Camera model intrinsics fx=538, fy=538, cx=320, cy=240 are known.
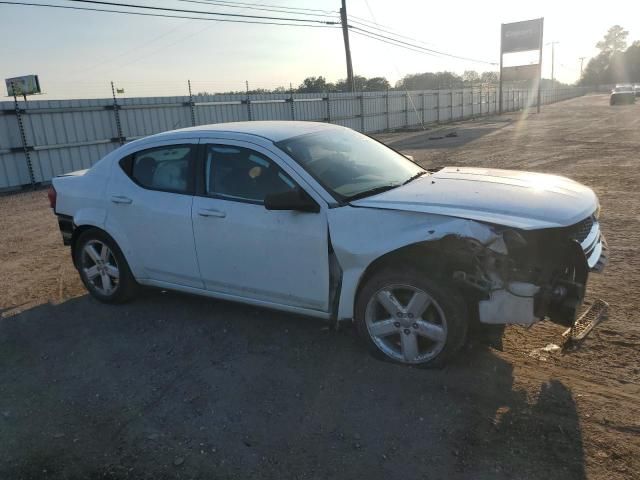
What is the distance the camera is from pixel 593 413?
306 cm

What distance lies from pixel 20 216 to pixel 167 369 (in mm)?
8121

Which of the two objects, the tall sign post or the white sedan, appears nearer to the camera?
the white sedan

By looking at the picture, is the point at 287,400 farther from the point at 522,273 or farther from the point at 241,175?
the point at 241,175

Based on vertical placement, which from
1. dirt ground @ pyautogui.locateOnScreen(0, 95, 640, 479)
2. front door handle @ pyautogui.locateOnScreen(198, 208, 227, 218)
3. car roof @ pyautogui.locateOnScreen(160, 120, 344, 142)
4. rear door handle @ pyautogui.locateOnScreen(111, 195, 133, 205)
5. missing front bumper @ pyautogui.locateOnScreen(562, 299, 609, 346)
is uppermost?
car roof @ pyautogui.locateOnScreen(160, 120, 344, 142)

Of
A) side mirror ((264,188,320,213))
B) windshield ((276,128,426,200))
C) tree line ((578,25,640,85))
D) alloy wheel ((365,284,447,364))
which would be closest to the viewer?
alloy wheel ((365,284,447,364))

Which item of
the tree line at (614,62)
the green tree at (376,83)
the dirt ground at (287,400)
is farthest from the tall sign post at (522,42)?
the tree line at (614,62)

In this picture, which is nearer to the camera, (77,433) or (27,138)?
→ (77,433)

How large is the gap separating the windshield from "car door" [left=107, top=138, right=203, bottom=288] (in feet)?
3.18

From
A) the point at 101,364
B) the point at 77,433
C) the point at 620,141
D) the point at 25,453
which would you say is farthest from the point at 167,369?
the point at 620,141

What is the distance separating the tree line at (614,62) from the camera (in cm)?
12262

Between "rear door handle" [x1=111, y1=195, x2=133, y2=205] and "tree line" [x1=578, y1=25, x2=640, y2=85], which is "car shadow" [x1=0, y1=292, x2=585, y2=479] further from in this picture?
"tree line" [x1=578, y1=25, x2=640, y2=85]

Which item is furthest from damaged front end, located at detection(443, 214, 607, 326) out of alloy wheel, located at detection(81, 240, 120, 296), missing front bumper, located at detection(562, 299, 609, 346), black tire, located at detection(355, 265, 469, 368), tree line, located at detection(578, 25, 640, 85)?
tree line, located at detection(578, 25, 640, 85)

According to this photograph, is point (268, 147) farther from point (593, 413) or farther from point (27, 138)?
point (27, 138)

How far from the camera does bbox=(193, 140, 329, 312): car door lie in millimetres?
3818
